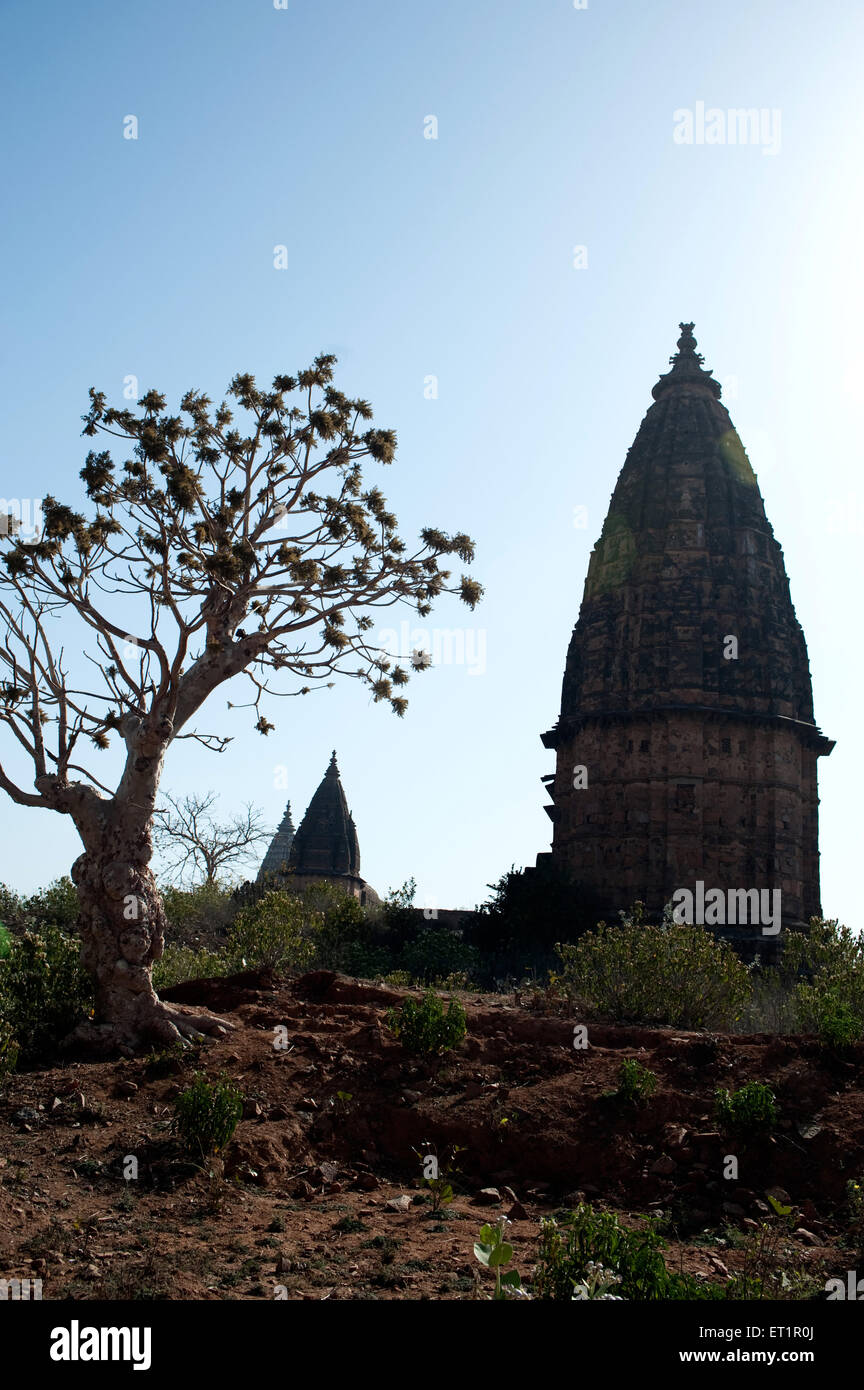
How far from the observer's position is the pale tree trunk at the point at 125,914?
1067 centimetres

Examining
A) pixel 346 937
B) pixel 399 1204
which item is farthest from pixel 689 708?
Result: pixel 399 1204

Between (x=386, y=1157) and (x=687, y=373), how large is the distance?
3168 cm

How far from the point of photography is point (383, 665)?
1255 cm

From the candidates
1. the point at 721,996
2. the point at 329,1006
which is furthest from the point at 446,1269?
the point at 721,996

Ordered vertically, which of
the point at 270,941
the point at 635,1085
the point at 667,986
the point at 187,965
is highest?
the point at 270,941

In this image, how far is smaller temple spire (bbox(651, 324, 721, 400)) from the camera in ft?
118

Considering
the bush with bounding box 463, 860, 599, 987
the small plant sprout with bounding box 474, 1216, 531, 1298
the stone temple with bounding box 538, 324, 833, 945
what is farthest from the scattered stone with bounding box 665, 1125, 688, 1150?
the stone temple with bounding box 538, 324, 833, 945

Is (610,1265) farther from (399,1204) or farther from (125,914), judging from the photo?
(125,914)

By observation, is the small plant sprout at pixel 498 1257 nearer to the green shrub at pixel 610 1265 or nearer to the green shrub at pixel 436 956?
the green shrub at pixel 610 1265

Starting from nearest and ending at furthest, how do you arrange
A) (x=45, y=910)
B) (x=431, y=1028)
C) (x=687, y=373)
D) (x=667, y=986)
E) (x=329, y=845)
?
(x=431, y=1028) → (x=667, y=986) → (x=45, y=910) → (x=687, y=373) → (x=329, y=845)

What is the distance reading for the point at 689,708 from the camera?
3069 centimetres

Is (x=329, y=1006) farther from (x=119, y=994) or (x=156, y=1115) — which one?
(x=156, y=1115)

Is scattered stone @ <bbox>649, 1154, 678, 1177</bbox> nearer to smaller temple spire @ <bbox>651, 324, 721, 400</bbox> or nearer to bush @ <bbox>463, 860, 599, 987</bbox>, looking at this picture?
bush @ <bbox>463, 860, 599, 987</bbox>
